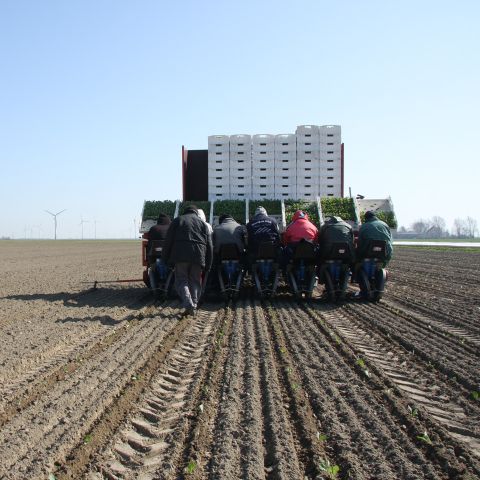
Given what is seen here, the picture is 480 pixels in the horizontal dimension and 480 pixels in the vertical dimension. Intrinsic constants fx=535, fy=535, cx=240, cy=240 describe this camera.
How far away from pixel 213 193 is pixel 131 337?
268 inches

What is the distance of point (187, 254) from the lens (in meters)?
9.05

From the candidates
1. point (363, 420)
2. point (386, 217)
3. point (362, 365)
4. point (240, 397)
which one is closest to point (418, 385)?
point (362, 365)

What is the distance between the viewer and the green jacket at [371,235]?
35.1ft

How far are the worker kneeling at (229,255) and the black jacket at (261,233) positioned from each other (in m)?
0.16

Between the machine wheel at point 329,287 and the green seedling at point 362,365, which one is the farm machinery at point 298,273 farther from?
the green seedling at point 362,365

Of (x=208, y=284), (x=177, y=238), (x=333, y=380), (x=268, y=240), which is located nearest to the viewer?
(x=333, y=380)

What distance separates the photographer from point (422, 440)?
3.77 m

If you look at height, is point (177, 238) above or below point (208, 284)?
above

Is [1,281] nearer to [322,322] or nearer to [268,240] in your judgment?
[268,240]

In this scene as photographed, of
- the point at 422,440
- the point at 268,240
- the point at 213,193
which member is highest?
the point at 213,193

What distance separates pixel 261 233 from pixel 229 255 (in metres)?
0.78

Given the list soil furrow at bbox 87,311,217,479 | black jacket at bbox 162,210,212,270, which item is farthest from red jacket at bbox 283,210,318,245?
soil furrow at bbox 87,311,217,479

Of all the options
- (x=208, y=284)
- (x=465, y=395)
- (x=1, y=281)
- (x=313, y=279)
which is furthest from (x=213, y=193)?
(x=465, y=395)

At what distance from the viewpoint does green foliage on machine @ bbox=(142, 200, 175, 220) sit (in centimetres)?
1287
